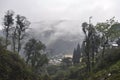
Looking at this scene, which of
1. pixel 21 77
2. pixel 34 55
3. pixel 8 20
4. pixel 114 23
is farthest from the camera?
pixel 34 55

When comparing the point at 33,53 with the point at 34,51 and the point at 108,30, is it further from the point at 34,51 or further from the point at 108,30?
the point at 108,30

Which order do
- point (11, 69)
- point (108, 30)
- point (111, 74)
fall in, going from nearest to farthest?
point (111, 74) → point (11, 69) → point (108, 30)

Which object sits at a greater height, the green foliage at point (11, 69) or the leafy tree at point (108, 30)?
the leafy tree at point (108, 30)

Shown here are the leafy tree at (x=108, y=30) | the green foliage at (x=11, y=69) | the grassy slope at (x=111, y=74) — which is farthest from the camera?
the leafy tree at (x=108, y=30)

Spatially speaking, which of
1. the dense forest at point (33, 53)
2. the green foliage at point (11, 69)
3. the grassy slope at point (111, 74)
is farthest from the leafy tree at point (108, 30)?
the green foliage at point (11, 69)

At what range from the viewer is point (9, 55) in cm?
7712

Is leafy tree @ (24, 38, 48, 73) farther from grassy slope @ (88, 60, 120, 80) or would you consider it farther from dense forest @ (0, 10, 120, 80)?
grassy slope @ (88, 60, 120, 80)

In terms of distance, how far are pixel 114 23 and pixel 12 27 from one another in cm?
3707

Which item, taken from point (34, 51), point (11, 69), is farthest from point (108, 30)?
point (11, 69)

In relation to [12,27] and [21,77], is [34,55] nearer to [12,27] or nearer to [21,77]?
[12,27]

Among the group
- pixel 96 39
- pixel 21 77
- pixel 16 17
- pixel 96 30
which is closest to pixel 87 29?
pixel 96 30

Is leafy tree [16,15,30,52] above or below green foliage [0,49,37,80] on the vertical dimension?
above

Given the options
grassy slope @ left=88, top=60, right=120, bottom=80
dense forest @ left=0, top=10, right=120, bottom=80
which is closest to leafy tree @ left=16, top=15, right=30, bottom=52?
dense forest @ left=0, top=10, right=120, bottom=80

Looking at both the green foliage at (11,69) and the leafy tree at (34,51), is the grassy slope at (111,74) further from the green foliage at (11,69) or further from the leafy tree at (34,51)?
the leafy tree at (34,51)
